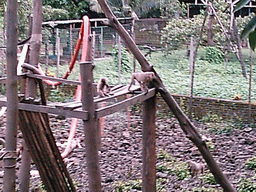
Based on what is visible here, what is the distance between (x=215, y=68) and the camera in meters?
10.2

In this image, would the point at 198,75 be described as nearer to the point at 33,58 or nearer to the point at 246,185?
the point at 246,185

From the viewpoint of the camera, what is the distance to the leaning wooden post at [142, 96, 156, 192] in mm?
3580

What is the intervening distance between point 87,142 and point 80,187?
2349 mm

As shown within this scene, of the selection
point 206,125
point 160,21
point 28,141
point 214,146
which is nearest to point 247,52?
point 160,21

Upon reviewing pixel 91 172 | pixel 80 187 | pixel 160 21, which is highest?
pixel 160 21

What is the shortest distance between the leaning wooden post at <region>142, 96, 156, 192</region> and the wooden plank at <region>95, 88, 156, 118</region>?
7.0 inches

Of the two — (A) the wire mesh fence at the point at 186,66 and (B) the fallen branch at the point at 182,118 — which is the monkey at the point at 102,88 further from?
(A) the wire mesh fence at the point at 186,66

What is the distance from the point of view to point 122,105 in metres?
2.88

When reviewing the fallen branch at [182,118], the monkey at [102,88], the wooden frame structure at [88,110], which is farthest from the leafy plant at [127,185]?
the monkey at [102,88]

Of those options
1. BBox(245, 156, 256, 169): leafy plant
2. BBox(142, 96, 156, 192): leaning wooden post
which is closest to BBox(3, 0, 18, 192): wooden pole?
BBox(142, 96, 156, 192): leaning wooden post

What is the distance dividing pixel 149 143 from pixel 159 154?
2.16m

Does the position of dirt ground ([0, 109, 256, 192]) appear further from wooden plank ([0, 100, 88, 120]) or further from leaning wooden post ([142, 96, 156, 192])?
wooden plank ([0, 100, 88, 120])

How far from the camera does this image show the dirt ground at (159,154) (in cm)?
480

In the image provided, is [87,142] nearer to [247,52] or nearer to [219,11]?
[219,11]
